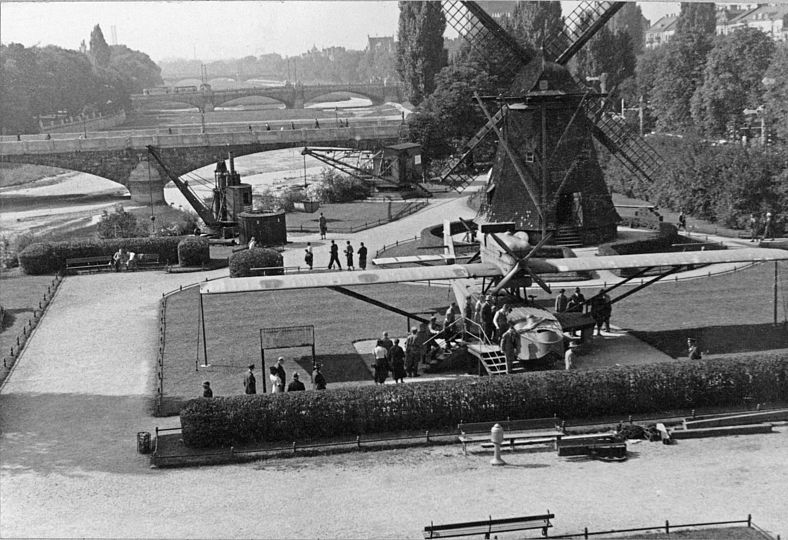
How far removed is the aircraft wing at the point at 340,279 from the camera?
32.2 meters

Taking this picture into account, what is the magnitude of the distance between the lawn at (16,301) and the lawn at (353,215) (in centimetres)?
1880

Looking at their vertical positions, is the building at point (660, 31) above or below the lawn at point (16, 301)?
above

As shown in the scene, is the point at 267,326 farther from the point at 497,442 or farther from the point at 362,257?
the point at 497,442

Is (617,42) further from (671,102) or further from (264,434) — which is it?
(264,434)

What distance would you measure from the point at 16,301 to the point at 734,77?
56.4 meters

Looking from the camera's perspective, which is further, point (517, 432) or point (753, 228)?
point (753, 228)

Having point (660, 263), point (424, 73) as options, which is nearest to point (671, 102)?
point (424, 73)

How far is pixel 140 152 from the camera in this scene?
83.6 meters

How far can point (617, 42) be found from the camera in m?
100

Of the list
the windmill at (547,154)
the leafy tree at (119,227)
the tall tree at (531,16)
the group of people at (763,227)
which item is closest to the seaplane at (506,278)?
the windmill at (547,154)

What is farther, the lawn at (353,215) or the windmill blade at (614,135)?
the lawn at (353,215)

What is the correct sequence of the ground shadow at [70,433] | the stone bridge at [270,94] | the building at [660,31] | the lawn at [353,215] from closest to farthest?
the ground shadow at [70,433], the lawn at [353,215], the stone bridge at [270,94], the building at [660,31]

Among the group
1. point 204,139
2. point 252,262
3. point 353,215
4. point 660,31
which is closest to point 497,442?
point 252,262

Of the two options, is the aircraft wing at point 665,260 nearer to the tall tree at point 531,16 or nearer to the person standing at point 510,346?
the person standing at point 510,346
